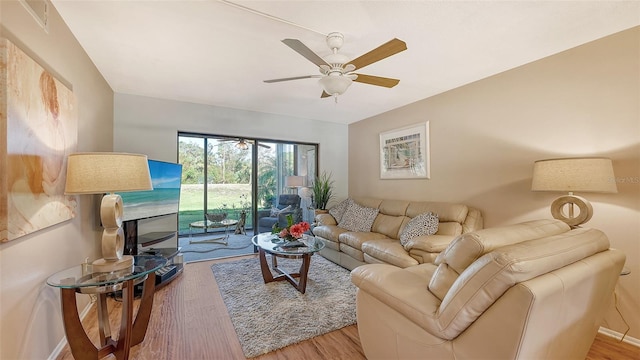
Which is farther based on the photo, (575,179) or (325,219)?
(325,219)

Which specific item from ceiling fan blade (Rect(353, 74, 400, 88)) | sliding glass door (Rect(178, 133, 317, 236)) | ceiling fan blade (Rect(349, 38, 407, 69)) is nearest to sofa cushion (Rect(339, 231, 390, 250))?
sliding glass door (Rect(178, 133, 317, 236))

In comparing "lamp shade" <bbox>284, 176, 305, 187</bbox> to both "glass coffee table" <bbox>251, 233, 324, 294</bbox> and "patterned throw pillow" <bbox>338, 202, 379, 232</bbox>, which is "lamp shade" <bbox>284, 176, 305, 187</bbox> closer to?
"patterned throw pillow" <bbox>338, 202, 379, 232</bbox>

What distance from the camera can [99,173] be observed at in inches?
63.7

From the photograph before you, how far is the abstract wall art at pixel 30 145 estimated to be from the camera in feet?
4.08

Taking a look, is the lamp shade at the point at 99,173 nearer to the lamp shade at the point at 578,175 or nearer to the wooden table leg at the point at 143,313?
the wooden table leg at the point at 143,313

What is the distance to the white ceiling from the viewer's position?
5.93ft

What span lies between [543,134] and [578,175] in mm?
767

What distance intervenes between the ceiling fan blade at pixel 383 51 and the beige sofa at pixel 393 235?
6.53 feet

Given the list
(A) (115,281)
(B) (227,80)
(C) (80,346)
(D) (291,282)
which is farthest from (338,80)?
(C) (80,346)

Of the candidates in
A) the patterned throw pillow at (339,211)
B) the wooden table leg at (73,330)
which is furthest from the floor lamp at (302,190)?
the wooden table leg at (73,330)

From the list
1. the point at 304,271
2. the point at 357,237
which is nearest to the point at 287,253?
the point at 304,271

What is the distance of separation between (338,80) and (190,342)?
2.44m

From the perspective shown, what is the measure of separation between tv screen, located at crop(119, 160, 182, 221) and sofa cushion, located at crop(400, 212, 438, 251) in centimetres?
312

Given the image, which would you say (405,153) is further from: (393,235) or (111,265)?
(111,265)
